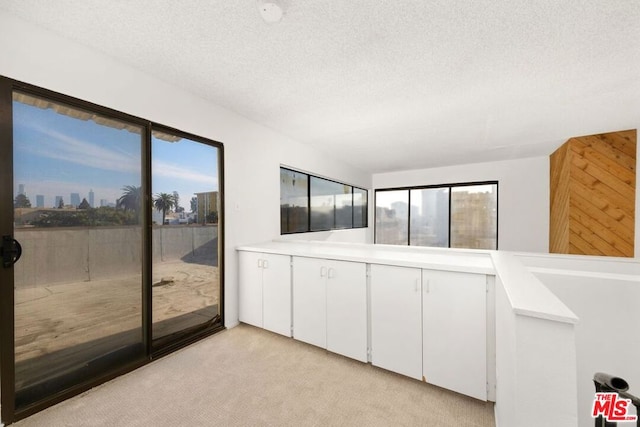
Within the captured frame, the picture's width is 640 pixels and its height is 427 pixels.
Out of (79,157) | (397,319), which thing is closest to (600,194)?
(397,319)

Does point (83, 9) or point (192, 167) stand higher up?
point (83, 9)

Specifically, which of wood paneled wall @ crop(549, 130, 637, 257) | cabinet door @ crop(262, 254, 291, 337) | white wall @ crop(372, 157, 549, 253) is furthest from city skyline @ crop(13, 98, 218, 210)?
white wall @ crop(372, 157, 549, 253)

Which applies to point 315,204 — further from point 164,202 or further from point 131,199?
point 131,199

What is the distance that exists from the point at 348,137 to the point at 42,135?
3.30 m

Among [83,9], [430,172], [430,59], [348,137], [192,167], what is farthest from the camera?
[430,172]

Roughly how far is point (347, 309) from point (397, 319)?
436 mm

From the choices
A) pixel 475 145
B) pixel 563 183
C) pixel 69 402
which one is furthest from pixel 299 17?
pixel 563 183

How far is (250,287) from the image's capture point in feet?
9.30

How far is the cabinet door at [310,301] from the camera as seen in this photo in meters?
2.32

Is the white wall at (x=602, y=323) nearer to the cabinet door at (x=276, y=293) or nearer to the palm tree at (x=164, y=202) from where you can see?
the cabinet door at (x=276, y=293)

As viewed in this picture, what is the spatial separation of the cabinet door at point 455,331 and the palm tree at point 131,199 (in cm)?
246

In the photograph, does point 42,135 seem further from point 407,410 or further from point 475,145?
point 475,145

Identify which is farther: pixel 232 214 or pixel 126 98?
pixel 232 214

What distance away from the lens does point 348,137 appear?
3904 mm
